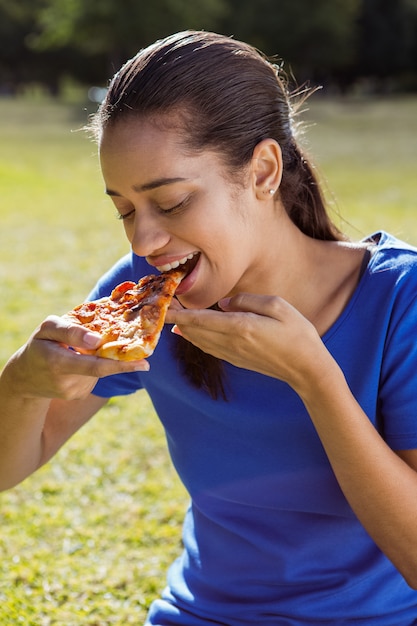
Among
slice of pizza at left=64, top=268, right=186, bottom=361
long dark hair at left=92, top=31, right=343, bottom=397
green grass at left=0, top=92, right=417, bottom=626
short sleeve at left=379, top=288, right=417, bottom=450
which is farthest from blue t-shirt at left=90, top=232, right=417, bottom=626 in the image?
green grass at left=0, top=92, right=417, bottom=626

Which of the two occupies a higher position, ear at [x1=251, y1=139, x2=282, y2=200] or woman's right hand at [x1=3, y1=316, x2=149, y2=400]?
ear at [x1=251, y1=139, x2=282, y2=200]

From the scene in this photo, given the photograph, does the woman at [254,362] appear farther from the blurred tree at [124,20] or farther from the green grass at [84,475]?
the blurred tree at [124,20]

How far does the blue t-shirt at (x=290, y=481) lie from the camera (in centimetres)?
231

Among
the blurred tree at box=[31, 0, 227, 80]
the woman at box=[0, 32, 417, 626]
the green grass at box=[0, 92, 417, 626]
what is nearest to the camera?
the woman at box=[0, 32, 417, 626]

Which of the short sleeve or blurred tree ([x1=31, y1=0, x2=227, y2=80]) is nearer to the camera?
the short sleeve

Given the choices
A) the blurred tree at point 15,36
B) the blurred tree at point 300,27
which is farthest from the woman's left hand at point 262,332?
the blurred tree at point 15,36

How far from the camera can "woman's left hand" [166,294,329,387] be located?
2021 mm

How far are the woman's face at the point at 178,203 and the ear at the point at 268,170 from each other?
0.15ft

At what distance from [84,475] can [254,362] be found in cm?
304

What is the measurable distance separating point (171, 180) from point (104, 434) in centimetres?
350

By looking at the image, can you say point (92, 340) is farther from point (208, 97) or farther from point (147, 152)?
point (208, 97)

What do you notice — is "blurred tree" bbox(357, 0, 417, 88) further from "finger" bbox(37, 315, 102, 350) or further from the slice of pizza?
"finger" bbox(37, 315, 102, 350)

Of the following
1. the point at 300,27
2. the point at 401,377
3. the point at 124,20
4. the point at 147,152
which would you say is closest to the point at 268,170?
the point at 147,152

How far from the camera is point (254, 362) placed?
7.03 feet
